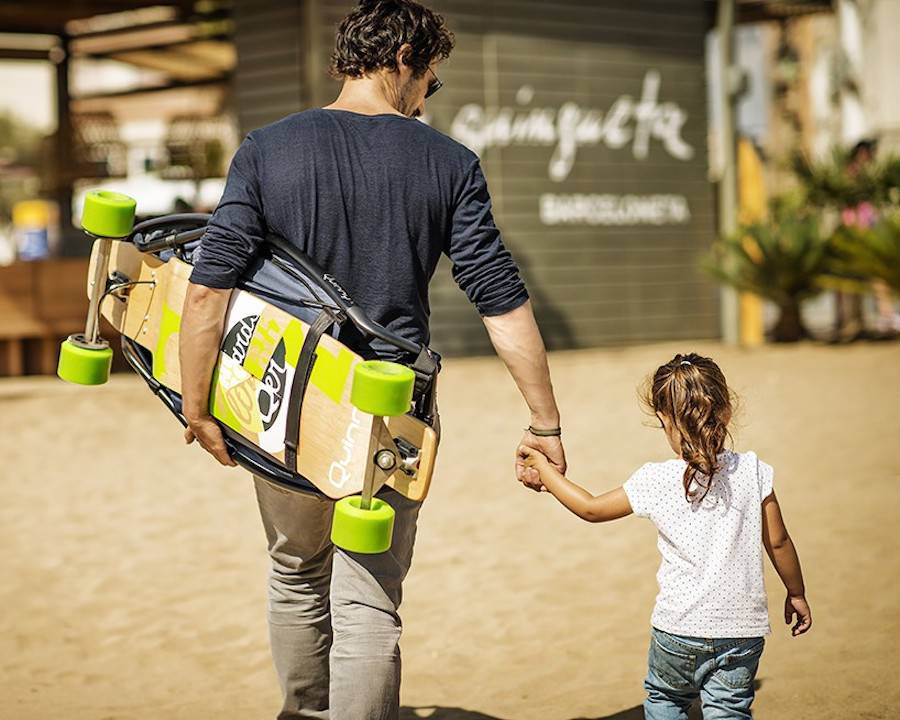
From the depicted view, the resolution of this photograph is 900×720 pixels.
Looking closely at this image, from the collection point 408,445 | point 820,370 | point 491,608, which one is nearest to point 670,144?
point 820,370

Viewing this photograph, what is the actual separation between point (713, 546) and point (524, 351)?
54 centimetres

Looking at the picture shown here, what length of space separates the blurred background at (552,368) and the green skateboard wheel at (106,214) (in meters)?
1.47

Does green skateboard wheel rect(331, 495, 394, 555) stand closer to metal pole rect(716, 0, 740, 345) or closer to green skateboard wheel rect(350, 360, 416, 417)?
green skateboard wheel rect(350, 360, 416, 417)

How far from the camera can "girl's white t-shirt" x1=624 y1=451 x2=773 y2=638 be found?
2.50 metres

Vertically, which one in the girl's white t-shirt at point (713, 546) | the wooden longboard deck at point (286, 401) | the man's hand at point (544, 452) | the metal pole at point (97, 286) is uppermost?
the metal pole at point (97, 286)

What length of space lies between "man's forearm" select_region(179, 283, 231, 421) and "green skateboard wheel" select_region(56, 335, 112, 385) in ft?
0.89

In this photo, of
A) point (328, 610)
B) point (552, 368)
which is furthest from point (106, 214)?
point (552, 368)

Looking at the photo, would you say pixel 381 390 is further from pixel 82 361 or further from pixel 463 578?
pixel 463 578

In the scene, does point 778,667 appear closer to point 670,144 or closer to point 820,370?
point 820,370

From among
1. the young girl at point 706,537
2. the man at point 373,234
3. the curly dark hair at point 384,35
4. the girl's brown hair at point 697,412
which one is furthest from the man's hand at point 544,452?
the curly dark hair at point 384,35

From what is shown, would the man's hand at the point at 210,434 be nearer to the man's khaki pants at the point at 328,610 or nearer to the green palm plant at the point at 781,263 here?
the man's khaki pants at the point at 328,610

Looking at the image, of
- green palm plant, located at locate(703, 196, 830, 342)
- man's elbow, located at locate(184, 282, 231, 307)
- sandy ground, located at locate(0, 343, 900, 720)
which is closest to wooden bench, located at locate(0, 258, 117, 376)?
sandy ground, located at locate(0, 343, 900, 720)

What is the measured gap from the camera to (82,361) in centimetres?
275

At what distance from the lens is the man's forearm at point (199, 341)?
8.22 feet
